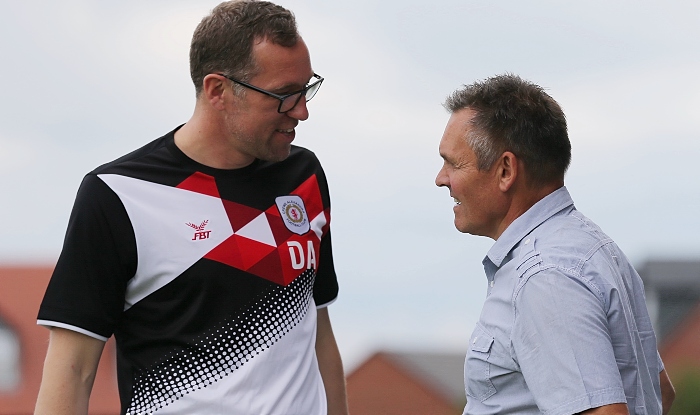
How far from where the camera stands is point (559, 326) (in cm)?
222

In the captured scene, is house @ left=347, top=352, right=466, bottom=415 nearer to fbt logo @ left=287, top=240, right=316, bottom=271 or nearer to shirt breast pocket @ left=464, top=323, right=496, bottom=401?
fbt logo @ left=287, top=240, right=316, bottom=271

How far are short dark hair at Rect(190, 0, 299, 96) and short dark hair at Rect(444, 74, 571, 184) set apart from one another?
79 cm

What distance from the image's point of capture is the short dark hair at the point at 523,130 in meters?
2.59

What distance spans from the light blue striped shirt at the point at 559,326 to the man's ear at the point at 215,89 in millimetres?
Result: 1079

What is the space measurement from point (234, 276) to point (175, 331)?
0.26 metres

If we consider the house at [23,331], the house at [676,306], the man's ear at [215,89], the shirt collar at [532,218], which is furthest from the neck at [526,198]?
the house at [676,306]

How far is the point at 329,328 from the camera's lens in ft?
11.6

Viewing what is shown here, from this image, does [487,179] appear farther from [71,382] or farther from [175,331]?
[71,382]

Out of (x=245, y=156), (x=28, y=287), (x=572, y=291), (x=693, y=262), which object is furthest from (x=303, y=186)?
(x=693, y=262)

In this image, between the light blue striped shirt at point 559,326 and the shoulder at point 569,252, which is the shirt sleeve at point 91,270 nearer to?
the light blue striped shirt at point 559,326

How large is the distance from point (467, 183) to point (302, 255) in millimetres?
813

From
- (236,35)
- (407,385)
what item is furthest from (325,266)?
(407,385)

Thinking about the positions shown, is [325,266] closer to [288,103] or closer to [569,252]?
[288,103]

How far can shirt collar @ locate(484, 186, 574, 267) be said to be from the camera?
2574 mm
